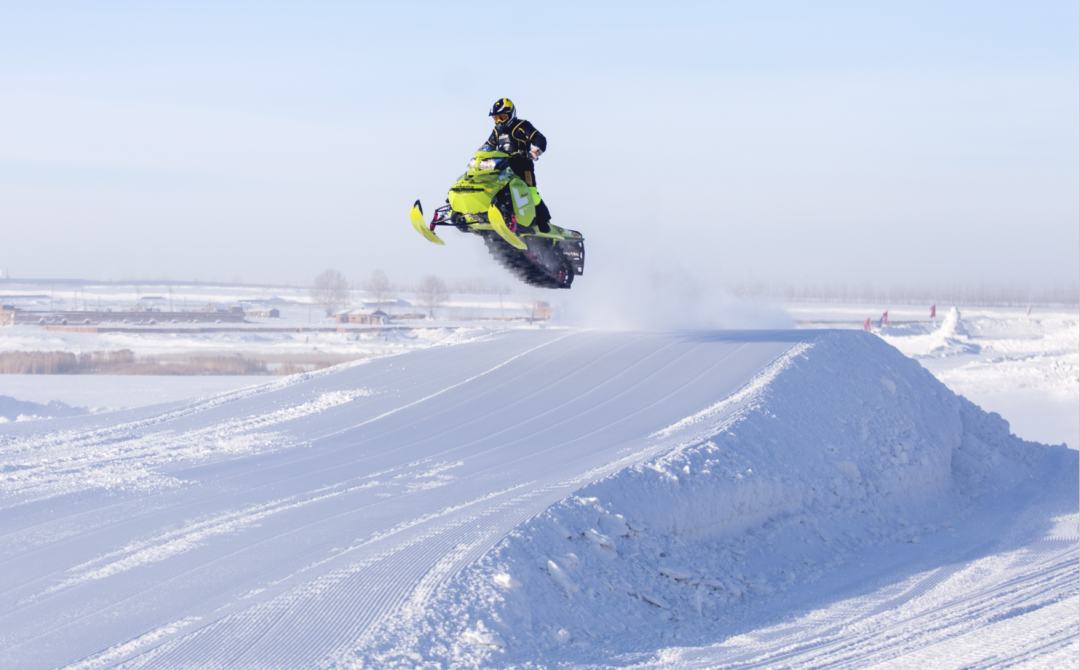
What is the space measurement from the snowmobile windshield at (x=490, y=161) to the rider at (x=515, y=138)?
124 millimetres

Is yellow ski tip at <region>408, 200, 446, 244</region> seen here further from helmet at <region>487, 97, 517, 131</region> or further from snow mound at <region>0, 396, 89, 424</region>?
snow mound at <region>0, 396, 89, 424</region>

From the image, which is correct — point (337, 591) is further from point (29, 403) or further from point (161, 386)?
point (161, 386)

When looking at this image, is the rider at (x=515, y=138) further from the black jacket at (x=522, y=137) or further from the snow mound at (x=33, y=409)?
the snow mound at (x=33, y=409)

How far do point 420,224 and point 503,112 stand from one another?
6.37ft

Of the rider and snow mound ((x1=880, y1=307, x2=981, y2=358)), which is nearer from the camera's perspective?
the rider

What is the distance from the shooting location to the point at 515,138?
37.0 ft

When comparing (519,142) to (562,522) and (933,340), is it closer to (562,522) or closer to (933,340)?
(562,522)

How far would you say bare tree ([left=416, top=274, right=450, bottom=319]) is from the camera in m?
86.7

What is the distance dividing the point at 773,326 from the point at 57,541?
1975cm

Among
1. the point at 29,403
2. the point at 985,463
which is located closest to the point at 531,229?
the point at 985,463

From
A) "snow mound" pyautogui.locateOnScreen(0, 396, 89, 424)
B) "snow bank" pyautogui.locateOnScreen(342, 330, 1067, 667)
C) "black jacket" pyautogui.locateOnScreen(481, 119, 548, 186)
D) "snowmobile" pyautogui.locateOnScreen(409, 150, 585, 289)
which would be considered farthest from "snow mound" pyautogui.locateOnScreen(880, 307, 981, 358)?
"snow mound" pyautogui.locateOnScreen(0, 396, 89, 424)

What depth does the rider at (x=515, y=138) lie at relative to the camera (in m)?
11.3

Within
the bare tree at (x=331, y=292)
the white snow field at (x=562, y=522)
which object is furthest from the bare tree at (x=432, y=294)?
the white snow field at (x=562, y=522)

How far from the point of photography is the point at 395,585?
23.8ft
